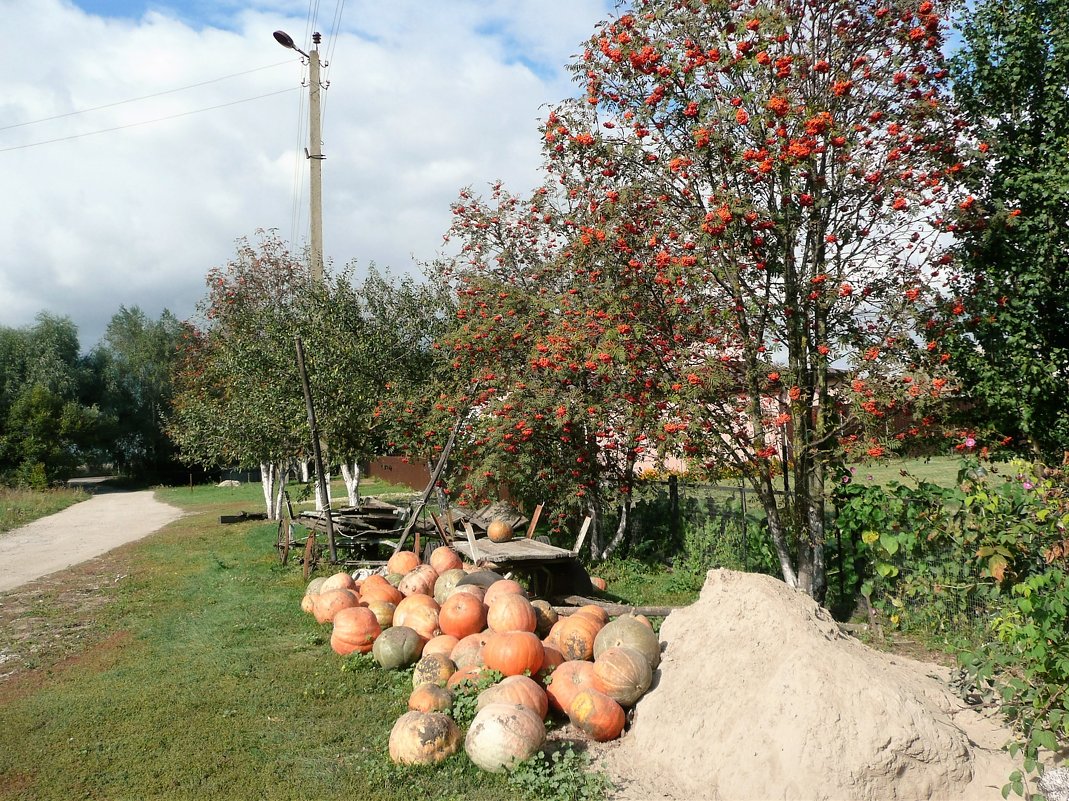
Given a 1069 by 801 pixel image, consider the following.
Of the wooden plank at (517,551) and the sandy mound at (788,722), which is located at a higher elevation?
the wooden plank at (517,551)

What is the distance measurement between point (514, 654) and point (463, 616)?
996 millimetres

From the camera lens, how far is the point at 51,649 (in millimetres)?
8180

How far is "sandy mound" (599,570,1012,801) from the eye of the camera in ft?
14.1

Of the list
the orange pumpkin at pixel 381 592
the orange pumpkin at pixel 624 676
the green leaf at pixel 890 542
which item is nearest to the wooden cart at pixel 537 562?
the orange pumpkin at pixel 381 592

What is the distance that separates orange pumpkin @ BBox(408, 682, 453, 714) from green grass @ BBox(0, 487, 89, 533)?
1875 centimetres

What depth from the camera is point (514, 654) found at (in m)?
5.88

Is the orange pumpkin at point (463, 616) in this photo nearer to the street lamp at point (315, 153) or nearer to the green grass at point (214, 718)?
the green grass at point (214, 718)

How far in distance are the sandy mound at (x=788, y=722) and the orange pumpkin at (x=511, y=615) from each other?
4.25ft

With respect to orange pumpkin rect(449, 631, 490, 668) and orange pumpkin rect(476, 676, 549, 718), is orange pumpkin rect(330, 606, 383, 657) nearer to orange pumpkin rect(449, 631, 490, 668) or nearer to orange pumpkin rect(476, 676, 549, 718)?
orange pumpkin rect(449, 631, 490, 668)

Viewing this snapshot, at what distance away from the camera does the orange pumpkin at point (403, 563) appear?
9.53m

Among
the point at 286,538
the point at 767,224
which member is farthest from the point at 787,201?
the point at 286,538

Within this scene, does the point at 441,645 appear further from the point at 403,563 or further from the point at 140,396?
the point at 140,396

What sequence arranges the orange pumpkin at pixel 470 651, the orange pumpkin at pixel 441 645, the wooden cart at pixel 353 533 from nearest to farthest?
the orange pumpkin at pixel 470 651 < the orange pumpkin at pixel 441 645 < the wooden cart at pixel 353 533

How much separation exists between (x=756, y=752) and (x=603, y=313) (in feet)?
16.4
